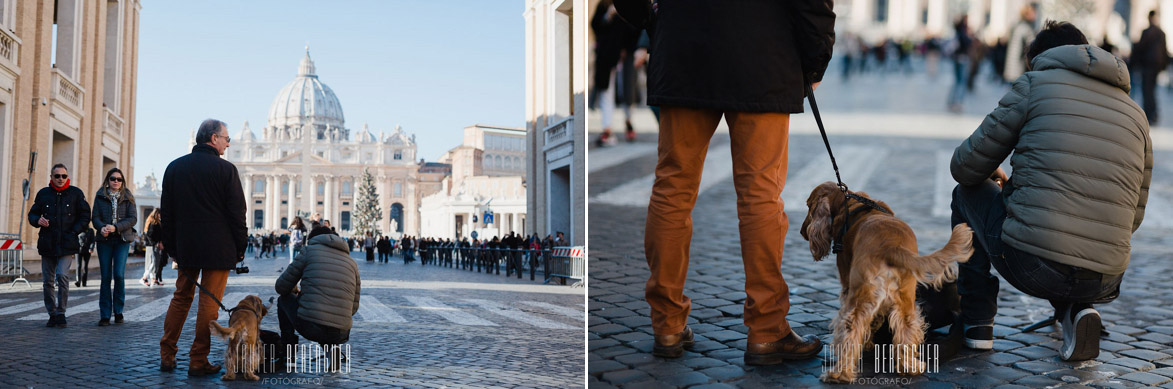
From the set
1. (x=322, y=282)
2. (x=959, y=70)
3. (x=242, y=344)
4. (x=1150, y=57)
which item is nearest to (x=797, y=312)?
(x=322, y=282)

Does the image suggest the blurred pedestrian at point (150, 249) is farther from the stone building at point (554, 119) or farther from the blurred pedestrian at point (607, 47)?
the blurred pedestrian at point (607, 47)

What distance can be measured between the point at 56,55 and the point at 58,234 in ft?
42.8

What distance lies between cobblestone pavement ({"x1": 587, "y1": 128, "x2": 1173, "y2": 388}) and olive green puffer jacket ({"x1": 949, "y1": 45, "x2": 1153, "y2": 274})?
438 mm

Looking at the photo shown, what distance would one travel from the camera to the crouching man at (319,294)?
13.5 feet

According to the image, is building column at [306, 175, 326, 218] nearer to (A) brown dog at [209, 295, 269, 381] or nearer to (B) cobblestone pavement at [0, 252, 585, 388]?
(B) cobblestone pavement at [0, 252, 585, 388]

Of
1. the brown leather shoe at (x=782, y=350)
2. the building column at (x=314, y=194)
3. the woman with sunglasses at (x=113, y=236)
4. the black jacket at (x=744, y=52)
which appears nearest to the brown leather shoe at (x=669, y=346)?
the brown leather shoe at (x=782, y=350)

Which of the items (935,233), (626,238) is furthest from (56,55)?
(935,233)

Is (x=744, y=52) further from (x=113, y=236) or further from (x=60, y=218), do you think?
(x=60, y=218)

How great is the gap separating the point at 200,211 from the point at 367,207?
3445 inches

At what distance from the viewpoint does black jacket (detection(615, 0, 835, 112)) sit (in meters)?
3.06

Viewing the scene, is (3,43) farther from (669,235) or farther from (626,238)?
(669,235)

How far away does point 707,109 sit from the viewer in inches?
125

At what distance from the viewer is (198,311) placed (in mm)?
4047

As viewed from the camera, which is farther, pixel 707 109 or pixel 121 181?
pixel 121 181
